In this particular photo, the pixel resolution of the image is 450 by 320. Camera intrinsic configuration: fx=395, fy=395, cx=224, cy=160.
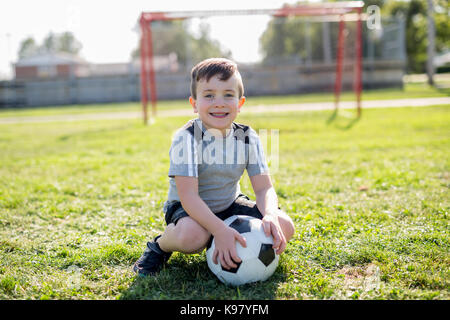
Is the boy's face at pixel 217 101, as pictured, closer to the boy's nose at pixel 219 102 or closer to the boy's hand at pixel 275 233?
the boy's nose at pixel 219 102

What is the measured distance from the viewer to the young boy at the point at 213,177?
2.13m

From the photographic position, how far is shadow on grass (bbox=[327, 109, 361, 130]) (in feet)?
28.0

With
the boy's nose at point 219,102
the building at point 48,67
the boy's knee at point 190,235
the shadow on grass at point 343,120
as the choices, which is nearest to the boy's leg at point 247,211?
the boy's knee at point 190,235

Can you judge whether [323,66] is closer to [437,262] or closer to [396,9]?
[437,262]

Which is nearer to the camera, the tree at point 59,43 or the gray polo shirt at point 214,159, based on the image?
the gray polo shirt at point 214,159

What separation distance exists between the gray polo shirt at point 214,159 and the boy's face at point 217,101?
3.9 inches

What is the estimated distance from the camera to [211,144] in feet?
7.63

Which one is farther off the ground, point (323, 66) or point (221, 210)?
point (323, 66)

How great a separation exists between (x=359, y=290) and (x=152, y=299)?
41.6 inches

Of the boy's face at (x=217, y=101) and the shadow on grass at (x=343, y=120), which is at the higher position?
the boy's face at (x=217, y=101)

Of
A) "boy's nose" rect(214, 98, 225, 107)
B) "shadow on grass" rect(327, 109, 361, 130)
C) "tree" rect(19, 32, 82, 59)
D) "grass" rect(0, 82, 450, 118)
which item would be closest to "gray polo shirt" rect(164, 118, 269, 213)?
"boy's nose" rect(214, 98, 225, 107)

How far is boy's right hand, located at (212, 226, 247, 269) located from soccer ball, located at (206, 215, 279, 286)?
0.03 metres
